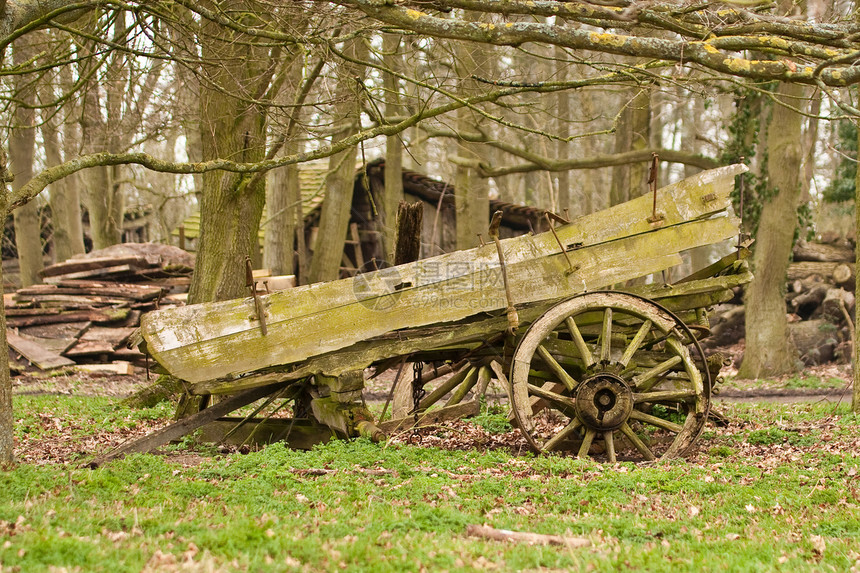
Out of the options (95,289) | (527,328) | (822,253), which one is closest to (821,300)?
(822,253)

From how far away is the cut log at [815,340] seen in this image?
1516 centimetres

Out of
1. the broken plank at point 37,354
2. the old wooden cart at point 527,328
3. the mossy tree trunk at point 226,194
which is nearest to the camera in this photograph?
the old wooden cart at point 527,328

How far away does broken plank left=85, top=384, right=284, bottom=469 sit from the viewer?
611 cm

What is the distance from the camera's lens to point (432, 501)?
4.89 m

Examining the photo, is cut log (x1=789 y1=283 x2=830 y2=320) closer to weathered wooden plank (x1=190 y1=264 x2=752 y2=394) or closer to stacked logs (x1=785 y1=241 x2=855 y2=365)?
stacked logs (x1=785 y1=241 x2=855 y2=365)

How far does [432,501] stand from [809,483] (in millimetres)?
2766

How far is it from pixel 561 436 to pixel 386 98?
6.42m

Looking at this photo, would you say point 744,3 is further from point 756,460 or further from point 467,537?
point 756,460

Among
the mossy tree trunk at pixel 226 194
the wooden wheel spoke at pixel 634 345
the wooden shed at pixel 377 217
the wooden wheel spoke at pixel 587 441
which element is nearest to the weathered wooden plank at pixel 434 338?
the wooden wheel spoke at pixel 634 345

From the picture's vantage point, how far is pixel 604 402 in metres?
6.44

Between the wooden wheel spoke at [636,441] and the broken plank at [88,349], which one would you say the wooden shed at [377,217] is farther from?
the wooden wheel spoke at [636,441]

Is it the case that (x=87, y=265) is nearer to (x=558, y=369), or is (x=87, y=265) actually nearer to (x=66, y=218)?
(x=66, y=218)

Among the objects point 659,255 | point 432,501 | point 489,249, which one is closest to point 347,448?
point 432,501

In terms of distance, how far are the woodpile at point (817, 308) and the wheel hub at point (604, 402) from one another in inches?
363
